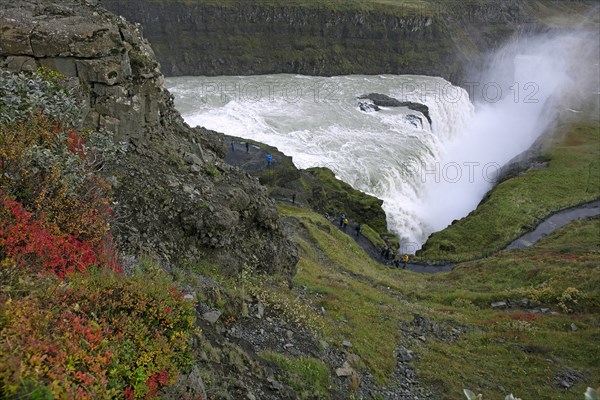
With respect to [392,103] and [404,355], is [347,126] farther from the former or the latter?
[404,355]

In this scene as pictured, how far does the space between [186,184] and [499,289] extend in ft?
67.0

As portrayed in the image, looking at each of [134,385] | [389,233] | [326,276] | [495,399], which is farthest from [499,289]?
[134,385]

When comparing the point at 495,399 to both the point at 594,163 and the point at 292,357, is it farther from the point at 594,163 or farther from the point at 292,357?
the point at 594,163

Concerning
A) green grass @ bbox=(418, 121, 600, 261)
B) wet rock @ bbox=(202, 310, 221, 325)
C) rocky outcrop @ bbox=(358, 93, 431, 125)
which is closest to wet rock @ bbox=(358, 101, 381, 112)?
rocky outcrop @ bbox=(358, 93, 431, 125)

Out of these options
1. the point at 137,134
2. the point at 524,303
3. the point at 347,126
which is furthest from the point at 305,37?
the point at 137,134

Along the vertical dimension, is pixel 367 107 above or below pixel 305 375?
below

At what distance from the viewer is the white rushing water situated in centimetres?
4797

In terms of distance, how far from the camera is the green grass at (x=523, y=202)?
39.9 m

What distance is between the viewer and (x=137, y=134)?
12.7 m

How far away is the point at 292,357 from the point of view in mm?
10477

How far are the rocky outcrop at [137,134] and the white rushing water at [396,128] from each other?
31.9 meters

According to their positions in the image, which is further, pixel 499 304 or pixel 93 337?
pixel 499 304

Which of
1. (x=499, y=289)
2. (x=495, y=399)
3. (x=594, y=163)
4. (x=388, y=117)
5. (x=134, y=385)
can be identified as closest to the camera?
(x=134, y=385)

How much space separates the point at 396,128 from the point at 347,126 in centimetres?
762
